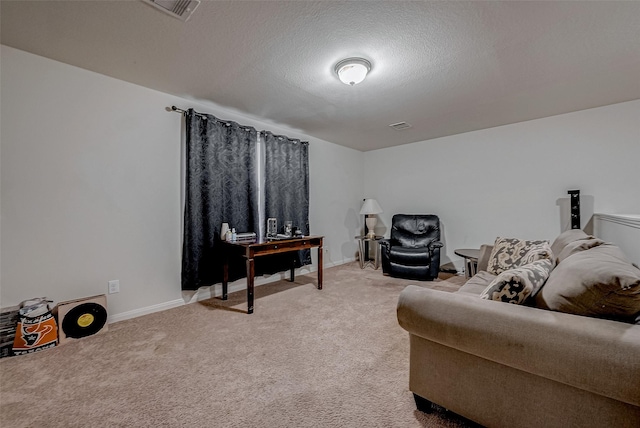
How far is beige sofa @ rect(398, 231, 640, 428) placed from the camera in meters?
0.87

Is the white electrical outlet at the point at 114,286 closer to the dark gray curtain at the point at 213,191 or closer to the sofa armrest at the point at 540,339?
the dark gray curtain at the point at 213,191

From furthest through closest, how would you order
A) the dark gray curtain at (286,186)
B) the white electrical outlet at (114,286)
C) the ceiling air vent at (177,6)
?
the dark gray curtain at (286,186) < the white electrical outlet at (114,286) < the ceiling air vent at (177,6)

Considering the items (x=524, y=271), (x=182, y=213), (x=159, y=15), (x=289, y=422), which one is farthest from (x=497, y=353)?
(x=182, y=213)

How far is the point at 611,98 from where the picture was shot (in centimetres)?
295

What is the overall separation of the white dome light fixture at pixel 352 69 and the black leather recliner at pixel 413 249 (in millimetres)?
2525

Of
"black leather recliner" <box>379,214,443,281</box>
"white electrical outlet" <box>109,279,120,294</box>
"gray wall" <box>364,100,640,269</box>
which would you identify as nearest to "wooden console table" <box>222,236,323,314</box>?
"white electrical outlet" <box>109,279,120,294</box>

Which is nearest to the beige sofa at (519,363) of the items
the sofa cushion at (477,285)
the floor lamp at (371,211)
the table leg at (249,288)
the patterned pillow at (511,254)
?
the sofa cushion at (477,285)

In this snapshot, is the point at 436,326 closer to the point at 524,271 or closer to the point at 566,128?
the point at 524,271

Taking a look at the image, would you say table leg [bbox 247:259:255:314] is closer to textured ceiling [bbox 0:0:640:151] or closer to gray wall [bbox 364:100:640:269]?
textured ceiling [bbox 0:0:640:151]

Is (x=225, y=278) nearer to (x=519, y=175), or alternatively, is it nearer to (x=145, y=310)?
(x=145, y=310)

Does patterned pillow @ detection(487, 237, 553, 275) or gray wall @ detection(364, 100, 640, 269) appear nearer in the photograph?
patterned pillow @ detection(487, 237, 553, 275)

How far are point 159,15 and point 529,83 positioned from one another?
10.4ft

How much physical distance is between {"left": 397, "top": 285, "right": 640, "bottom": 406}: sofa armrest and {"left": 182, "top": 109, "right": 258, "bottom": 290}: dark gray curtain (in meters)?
2.36

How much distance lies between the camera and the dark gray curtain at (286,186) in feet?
11.8
